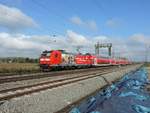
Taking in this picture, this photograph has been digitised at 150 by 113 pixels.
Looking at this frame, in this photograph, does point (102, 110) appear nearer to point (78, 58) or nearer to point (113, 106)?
point (113, 106)

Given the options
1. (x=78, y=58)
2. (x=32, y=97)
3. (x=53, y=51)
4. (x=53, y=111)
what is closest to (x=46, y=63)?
(x=53, y=51)

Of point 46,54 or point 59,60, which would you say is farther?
point 59,60

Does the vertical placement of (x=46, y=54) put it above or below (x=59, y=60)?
above

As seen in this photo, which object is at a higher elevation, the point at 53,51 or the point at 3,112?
the point at 53,51

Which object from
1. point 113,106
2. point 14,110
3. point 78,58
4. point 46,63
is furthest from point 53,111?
point 78,58

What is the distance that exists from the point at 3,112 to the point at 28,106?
167 centimetres

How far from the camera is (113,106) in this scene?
10773 mm

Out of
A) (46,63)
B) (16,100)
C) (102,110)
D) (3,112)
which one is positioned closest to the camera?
(102,110)

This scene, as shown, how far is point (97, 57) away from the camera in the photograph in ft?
251

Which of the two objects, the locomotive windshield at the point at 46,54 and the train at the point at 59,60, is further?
the locomotive windshield at the point at 46,54

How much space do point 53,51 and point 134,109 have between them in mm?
36824

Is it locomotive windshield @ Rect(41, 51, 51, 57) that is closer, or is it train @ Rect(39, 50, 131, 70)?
train @ Rect(39, 50, 131, 70)

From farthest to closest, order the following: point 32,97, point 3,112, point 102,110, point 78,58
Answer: point 78,58
point 32,97
point 3,112
point 102,110

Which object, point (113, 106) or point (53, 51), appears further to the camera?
point (53, 51)
